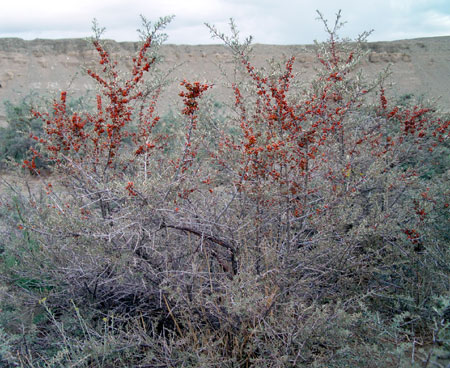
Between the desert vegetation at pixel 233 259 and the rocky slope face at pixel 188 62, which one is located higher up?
the rocky slope face at pixel 188 62

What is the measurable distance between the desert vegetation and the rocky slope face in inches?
552

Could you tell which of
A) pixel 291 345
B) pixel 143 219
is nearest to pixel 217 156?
pixel 143 219

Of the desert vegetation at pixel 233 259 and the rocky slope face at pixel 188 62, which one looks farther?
the rocky slope face at pixel 188 62

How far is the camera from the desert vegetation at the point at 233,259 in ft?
7.50

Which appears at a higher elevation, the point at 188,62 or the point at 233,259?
the point at 188,62

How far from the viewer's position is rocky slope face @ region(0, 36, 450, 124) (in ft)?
62.7

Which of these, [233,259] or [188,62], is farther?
[188,62]

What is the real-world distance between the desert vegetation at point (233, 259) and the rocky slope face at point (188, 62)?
14.0 meters

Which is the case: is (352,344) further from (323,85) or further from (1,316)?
(1,316)

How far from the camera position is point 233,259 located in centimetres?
272

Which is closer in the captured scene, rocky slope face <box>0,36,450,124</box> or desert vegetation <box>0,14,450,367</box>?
desert vegetation <box>0,14,450,367</box>

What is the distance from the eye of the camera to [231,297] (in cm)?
221

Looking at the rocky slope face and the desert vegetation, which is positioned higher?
the rocky slope face

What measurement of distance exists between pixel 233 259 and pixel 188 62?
1907cm
